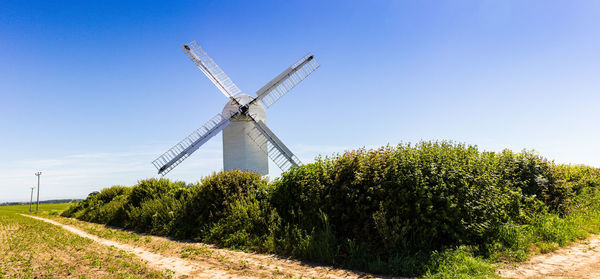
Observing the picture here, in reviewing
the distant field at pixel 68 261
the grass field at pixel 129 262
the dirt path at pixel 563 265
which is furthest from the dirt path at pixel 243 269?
the dirt path at pixel 563 265

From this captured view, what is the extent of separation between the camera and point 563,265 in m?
6.79

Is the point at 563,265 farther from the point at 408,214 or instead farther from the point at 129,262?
the point at 129,262

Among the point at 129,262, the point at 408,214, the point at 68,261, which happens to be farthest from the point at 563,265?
the point at 68,261

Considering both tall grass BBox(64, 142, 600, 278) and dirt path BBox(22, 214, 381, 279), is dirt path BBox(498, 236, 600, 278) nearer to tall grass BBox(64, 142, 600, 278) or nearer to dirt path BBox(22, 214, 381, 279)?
tall grass BBox(64, 142, 600, 278)

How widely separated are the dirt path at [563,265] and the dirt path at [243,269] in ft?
10.3

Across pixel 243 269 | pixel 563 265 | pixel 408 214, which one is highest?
pixel 408 214

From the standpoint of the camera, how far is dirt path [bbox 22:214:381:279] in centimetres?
648

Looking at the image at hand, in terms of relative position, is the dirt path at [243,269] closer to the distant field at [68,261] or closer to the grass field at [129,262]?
the grass field at [129,262]

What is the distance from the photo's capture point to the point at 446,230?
22.5 feet

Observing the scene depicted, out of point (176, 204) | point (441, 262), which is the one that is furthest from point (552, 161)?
point (176, 204)

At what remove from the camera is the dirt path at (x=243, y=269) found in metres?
6.48

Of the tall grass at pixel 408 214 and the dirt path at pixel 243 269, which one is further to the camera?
the tall grass at pixel 408 214

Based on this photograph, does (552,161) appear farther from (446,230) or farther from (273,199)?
(273,199)

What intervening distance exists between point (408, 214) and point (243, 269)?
3.86 metres
